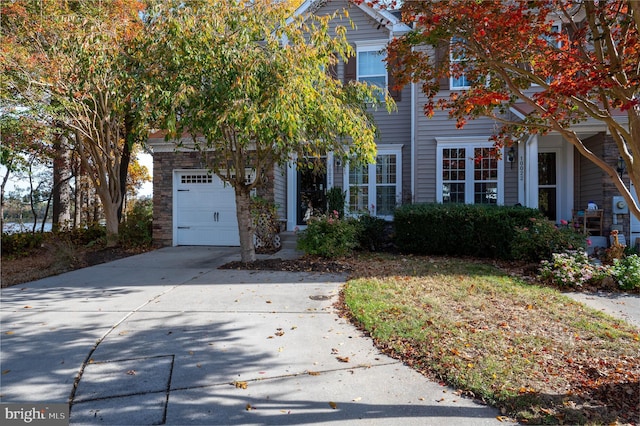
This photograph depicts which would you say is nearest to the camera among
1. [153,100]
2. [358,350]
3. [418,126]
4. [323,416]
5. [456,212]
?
[323,416]

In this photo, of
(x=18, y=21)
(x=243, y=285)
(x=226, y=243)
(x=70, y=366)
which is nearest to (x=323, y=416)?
(x=70, y=366)

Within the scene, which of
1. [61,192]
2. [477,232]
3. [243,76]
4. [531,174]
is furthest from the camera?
[61,192]

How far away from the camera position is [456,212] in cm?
952

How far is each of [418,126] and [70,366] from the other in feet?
33.6

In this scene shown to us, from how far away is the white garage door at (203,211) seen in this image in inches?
486

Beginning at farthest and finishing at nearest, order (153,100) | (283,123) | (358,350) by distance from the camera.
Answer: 1. (153,100)
2. (283,123)
3. (358,350)

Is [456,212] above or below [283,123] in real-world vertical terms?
below

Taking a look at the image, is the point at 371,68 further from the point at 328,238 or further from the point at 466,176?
the point at 328,238

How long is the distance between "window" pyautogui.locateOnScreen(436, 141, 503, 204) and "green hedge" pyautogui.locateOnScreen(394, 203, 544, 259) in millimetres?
1714

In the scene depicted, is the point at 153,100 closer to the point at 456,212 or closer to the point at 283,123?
the point at 283,123

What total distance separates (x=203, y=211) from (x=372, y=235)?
5.34m

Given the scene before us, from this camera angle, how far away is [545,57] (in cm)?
498

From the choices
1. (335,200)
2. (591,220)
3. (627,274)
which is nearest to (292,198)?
(335,200)

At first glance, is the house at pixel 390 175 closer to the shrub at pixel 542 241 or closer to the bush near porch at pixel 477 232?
the bush near porch at pixel 477 232
